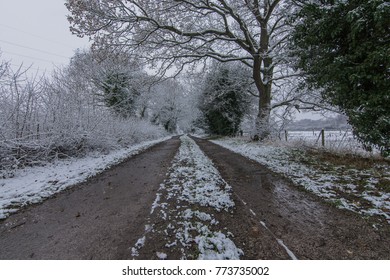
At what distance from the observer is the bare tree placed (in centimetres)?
757

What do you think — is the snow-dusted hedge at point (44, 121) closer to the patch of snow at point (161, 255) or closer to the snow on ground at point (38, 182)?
the snow on ground at point (38, 182)

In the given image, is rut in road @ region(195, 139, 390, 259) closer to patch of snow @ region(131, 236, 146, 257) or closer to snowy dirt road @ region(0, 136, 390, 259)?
snowy dirt road @ region(0, 136, 390, 259)

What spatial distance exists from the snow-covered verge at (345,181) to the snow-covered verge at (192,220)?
1.96 metres

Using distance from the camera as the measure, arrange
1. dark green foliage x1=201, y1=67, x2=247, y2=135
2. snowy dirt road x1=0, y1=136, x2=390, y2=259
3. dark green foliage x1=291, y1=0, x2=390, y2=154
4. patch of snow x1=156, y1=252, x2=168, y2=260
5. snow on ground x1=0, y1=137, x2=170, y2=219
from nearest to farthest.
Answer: patch of snow x1=156, y1=252, x2=168, y2=260, snowy dirt road x1=0, y1=136, x2=390, y2=259, snow on ground x1=0, y1=137, x2=170, y2=219, dark green foliage x1=291, y1=0, x2=390, y2=154, dark green foliage x1=201, y1=67, x2=247, y2=135

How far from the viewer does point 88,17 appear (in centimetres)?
715

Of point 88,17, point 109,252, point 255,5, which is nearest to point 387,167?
point 109,252

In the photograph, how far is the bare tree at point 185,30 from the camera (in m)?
7.57

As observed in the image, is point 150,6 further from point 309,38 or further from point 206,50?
point 309,38

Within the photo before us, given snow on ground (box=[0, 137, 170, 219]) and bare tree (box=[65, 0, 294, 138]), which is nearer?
snow on ground (box=[0, 137, 170, 219])

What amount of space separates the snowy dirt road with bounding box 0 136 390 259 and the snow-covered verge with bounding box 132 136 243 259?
11 millimetres

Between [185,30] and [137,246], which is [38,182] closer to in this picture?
[137,246]

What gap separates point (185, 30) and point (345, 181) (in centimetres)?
980

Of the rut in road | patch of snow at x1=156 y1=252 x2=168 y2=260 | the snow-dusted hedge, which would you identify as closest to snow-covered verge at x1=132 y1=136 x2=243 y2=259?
patch of snow at x1=156 y1=252 x2=168 y2=260
